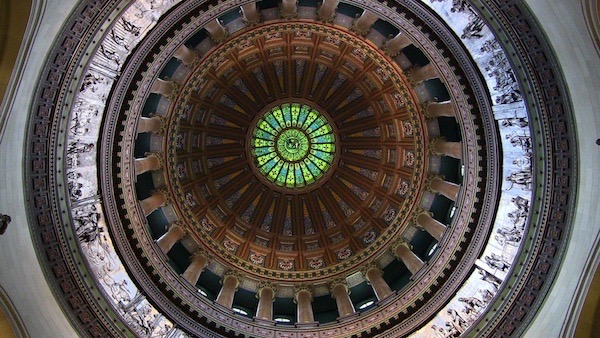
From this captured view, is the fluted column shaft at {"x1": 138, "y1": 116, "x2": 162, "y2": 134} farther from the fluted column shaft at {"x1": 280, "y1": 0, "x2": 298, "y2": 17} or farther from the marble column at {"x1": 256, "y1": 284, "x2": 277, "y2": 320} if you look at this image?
the marble column at {"x1": 256, "y1": 284, "x2": 277, "y2": 320}

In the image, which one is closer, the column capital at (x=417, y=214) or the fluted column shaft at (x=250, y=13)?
the fluted column shaft at (x=250, y=13)

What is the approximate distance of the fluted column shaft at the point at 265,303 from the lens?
21875mm

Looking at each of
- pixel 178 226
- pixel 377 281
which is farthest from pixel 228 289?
pixel 377 281

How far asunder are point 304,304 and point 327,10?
47.7 feet

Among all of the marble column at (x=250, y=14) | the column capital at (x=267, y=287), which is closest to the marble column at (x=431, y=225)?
the column capital at (x=267, y=287)

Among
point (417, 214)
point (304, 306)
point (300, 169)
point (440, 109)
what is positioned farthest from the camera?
point (300, 169)

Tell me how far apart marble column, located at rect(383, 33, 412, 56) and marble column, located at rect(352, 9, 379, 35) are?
122 centimetres

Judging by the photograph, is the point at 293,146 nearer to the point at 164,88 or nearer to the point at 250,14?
the point at 164,88

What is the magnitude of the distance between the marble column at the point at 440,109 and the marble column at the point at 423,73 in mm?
1340

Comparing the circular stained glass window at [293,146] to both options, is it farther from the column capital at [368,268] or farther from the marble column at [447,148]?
the marble column at [447,148]

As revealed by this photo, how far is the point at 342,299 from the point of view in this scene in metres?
22.7

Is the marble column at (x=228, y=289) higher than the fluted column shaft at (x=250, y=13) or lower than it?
lower

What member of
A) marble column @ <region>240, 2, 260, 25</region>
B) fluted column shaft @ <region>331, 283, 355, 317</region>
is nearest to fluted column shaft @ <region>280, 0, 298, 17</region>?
marble column @ <region>240, 2, 260, 25</region>

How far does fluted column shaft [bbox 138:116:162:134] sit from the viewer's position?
2006cm
